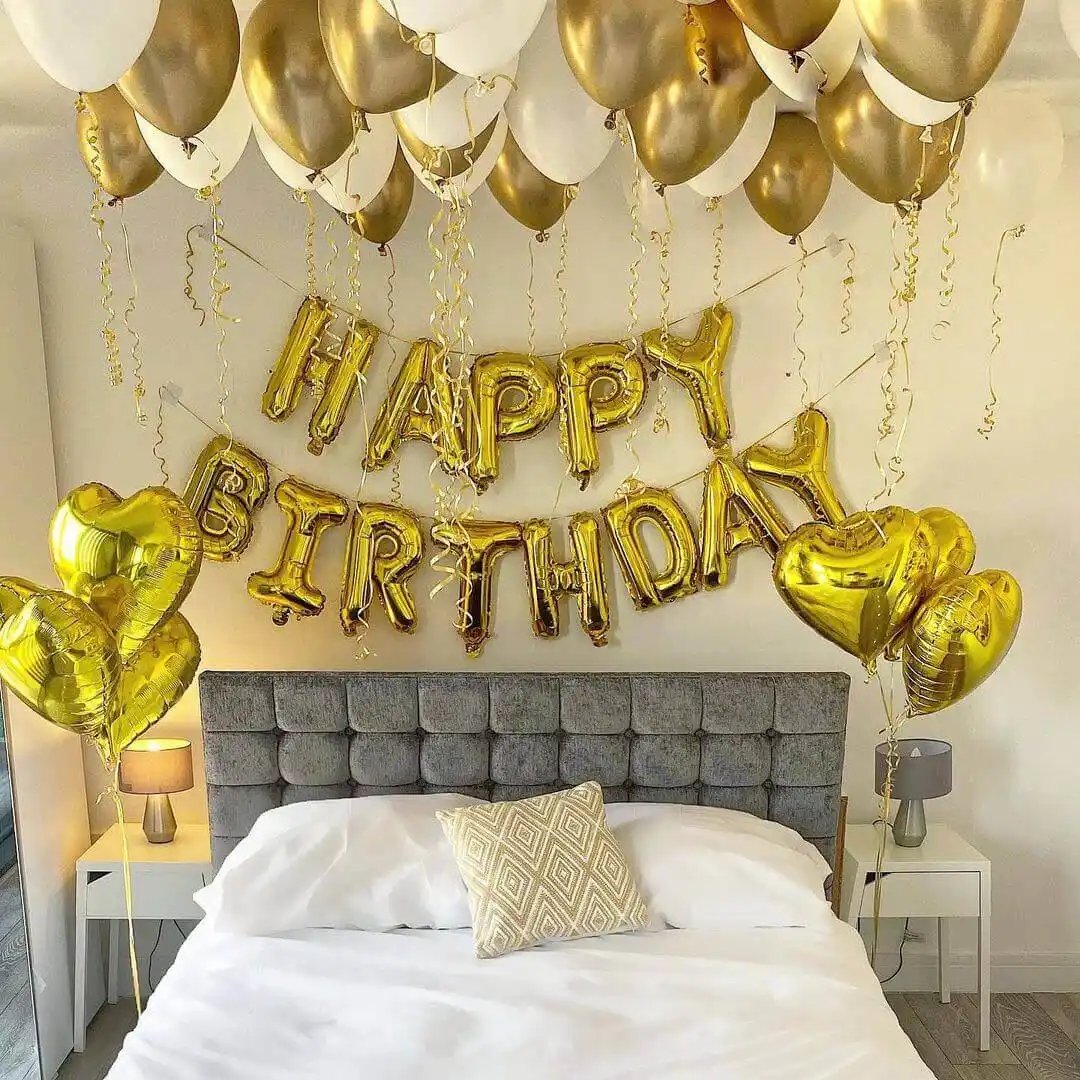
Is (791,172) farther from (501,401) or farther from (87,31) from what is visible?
(87,31)

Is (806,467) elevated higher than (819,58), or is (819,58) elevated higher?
(819,58)

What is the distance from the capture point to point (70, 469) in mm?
3098

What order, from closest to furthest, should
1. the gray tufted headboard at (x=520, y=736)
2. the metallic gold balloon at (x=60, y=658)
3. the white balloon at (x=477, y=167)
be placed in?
the white balloon at (x=477, y=167) < the metallic gold balloon at (x=60, y=658) < the gray tufted headboard at (x=520, y=736)

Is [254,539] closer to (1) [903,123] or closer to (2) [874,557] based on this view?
(2) [874,557]

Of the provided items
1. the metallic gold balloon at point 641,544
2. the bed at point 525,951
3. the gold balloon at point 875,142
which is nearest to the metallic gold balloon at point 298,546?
the bed at point 525,951

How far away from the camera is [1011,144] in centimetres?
221

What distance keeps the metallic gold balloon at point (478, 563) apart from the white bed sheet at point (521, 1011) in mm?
820

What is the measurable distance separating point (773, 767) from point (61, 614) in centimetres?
177

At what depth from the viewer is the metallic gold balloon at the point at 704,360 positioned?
2.97m

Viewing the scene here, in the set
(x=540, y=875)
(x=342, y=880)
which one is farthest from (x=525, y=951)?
(x=342, y=880)

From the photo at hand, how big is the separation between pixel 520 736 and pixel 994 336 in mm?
1644

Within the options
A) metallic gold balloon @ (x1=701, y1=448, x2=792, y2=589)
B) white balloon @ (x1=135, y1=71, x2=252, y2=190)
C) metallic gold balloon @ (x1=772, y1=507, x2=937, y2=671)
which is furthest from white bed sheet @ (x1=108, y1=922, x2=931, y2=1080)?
white balloon @ (x1=135, y1=71, x2=252, y2=190)

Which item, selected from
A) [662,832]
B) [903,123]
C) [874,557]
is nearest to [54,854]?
[662,832]

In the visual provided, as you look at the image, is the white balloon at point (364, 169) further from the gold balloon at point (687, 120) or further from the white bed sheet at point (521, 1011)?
the white bed sheet at point (521, 1011)
